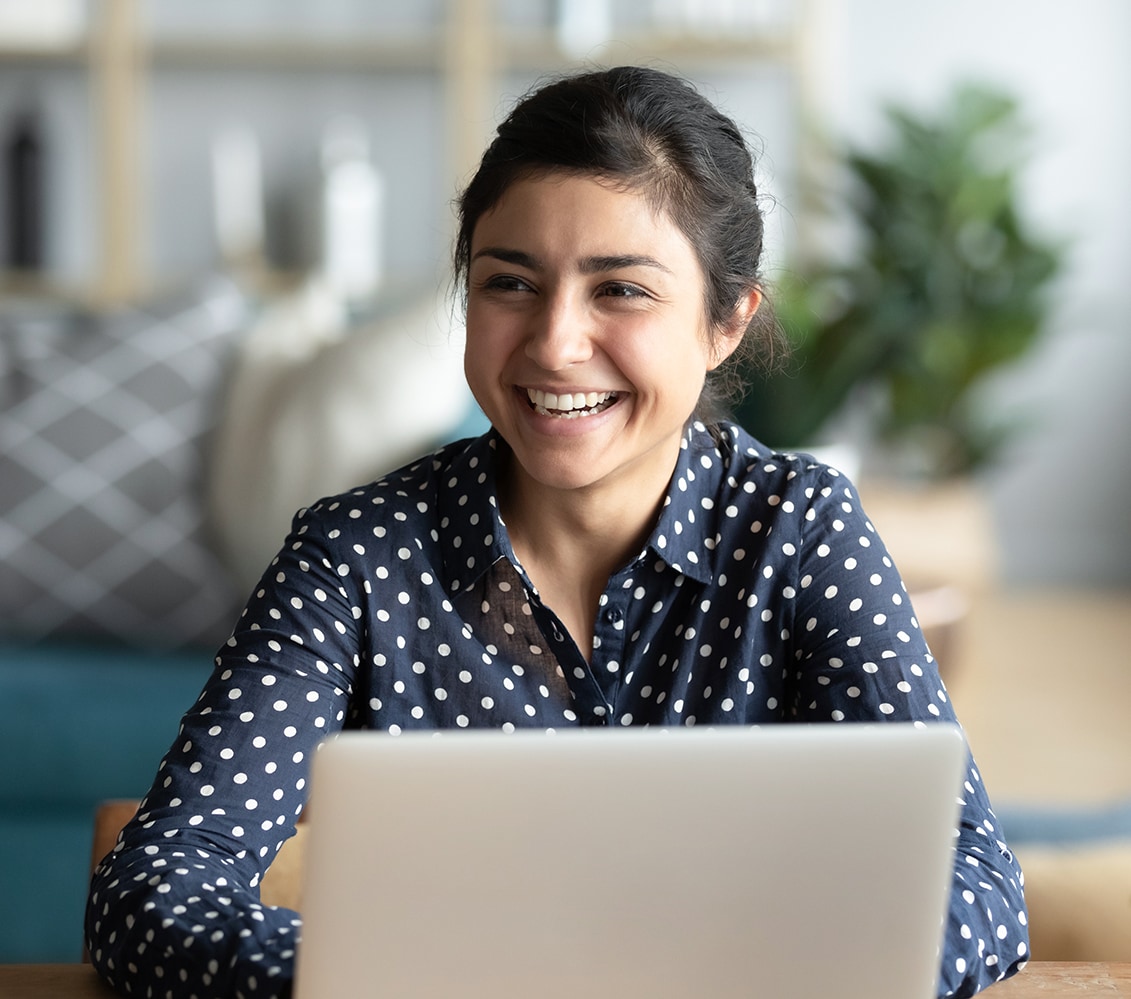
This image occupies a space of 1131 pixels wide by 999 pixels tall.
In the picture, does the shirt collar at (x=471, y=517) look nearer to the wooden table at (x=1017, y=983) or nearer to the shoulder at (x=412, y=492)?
the shoulder at (x=412, y=492)

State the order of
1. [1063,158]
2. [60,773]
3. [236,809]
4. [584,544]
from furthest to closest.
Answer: [1063,158]
[60,773]
[584,544]
[236,809]

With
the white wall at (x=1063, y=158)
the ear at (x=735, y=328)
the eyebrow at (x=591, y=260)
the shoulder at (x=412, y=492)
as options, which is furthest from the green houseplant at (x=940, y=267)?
the eyebrow at (x=591, y=260)

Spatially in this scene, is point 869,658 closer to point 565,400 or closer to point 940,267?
point 565,400

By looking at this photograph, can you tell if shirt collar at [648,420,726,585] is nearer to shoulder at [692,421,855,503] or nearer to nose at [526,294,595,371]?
shoulder at [692,421,855,503]

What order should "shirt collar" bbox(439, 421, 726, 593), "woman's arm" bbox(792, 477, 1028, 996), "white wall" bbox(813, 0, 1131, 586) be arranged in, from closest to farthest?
"woman's arm" bbox(792, 477, 1028, 996) < "shirt collar" bbox(439, 421, 726, 593) < "white wall" bbox(813, 0, 1131, 586)

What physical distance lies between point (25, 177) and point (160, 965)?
3.48m

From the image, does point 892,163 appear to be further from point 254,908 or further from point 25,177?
point 254,908

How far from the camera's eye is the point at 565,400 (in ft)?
3.81

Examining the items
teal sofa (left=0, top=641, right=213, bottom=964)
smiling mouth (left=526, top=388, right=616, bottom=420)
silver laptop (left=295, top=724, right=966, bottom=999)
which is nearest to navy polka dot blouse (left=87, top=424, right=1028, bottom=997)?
smiling mouth (left=526, top=388, right=616, bottom=420)

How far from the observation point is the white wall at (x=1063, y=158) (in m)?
4.43

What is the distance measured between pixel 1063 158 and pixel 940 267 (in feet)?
3.23

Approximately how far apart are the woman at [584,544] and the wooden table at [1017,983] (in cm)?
18

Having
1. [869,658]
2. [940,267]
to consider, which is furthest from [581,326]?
[940,267]

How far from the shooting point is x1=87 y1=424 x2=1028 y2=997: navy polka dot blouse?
3.58ft
